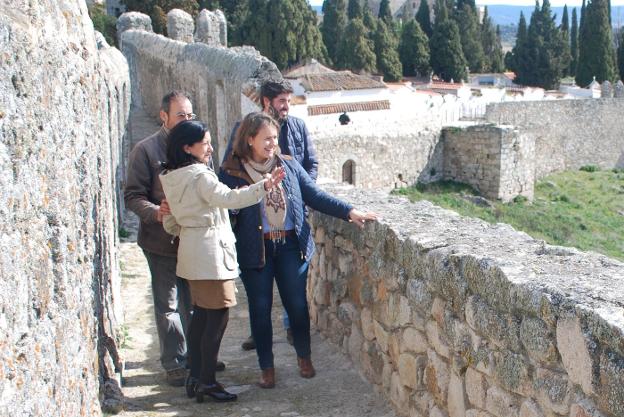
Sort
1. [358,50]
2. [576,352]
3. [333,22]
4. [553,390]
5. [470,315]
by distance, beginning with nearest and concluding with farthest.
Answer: [576,352]
[553,390]
[470,315]
[358,50]
[333,22]

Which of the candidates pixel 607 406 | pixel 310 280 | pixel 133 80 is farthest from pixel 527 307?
pixel 133 80

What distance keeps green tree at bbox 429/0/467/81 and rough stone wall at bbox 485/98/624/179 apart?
11776 millimetres

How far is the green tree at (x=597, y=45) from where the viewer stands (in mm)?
42438

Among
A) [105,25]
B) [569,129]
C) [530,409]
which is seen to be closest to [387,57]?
[569,129]

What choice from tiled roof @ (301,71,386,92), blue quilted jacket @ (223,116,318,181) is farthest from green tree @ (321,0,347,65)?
blue quilted jacket @ (223,116,318,181)

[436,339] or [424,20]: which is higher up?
[424,20]

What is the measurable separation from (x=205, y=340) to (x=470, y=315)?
4.78 ft

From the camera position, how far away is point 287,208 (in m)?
4.18

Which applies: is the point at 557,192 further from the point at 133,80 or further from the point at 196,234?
the point at 196,234

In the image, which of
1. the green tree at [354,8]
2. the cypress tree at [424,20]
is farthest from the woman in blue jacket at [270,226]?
the green tree at [354,8]

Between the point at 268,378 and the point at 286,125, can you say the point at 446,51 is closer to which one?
the point at 286,125

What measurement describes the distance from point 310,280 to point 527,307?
2.73 m

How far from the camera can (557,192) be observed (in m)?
28.6

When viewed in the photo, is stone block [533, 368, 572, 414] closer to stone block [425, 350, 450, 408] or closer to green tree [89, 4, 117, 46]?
stone block [425, 350, 450, 408]
